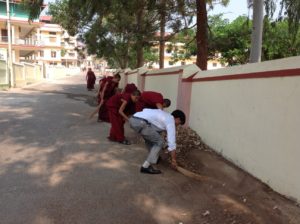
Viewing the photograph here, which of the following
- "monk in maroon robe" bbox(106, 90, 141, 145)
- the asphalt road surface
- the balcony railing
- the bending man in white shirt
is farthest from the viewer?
the balcony railing

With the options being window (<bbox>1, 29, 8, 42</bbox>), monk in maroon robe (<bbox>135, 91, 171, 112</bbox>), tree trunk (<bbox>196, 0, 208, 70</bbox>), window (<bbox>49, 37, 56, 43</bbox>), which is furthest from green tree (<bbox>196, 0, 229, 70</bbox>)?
window (<bbox>49, 37, 56, 43</bbox>)

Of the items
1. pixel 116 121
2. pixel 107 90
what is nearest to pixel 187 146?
pixel 116 121

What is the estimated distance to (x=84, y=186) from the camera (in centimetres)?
573

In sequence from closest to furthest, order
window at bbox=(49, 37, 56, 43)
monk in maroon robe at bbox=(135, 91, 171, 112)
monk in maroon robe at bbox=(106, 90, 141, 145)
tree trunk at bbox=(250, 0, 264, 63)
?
monk in maroon robe at bbox=(135, 91, 171, 112) → monk in maroon robe at bbox=(106, 90, 141, 145) → tree trunk at bbox=(250, 0, 264, 63) → window at bbox=(49, 37, 56, 43)

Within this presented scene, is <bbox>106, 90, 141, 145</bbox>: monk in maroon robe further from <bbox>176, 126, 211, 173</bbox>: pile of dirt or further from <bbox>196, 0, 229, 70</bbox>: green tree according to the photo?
<bbox>196, 0, 229, 70</bbox>: green tree

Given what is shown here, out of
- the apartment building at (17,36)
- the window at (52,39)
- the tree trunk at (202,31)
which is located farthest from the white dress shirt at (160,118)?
the window at (52,39)

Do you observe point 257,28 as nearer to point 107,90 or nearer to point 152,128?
point 152,128

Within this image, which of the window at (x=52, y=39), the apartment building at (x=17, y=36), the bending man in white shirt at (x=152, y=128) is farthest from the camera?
the window at (x=52, y=39)

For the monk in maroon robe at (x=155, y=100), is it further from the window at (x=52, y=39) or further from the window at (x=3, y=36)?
the window at (x=52, y=39)

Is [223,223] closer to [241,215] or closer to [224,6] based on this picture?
[241,215]

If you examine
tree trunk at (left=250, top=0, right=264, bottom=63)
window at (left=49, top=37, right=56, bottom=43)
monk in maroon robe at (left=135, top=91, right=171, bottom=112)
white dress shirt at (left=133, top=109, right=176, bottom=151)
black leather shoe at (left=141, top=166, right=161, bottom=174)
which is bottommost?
black leather shoe at (left=141, top=166, right=161, bottom=174)

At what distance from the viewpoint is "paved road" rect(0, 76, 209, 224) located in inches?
188

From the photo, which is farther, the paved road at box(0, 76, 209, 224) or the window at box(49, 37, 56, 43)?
the window at box(49, 37, 56, 43)

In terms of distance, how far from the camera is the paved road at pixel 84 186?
477cm
